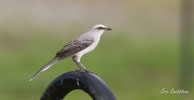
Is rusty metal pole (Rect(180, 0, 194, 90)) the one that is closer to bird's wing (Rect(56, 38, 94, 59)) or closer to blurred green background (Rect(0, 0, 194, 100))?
blurred green background (Rect(0, 0, 194, 100))

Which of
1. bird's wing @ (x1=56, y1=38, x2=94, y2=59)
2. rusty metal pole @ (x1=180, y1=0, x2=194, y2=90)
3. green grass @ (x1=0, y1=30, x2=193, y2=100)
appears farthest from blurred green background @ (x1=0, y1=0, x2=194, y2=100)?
bird's wing @ (x1=56, y1=38, x2=94, y2=59)

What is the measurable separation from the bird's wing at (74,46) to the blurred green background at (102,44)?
488cm

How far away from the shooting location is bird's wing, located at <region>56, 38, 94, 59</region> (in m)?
6.31

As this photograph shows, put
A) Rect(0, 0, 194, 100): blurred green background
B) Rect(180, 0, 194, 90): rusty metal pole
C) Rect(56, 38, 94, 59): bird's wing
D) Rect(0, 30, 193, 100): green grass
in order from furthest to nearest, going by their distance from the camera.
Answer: Rect(180, 0, 194, 90): rusty metal pole → Rect(0, 0, 194, 100): blurred green background → Rect(0, 30, 193, 100): green grass → Rect(56, 38, 94, 59): bird's wing

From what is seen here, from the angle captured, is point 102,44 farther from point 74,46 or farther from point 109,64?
point 74,46

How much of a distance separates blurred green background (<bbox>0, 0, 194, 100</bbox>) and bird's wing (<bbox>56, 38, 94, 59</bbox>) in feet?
16.0

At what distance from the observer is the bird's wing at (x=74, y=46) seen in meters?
6.31

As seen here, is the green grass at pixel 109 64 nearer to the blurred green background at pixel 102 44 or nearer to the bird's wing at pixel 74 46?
the blurred green background at pixel 102 44

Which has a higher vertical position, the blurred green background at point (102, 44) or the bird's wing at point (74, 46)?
the bird's wing at point (74, 46)

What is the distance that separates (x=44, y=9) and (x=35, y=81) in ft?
24.7

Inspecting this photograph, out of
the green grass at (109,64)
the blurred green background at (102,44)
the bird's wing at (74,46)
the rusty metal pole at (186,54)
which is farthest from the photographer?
the rusty metal pole at (186,54)

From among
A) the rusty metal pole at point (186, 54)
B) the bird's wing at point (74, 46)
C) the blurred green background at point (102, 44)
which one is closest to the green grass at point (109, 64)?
the blurred green background at point (102, 44)

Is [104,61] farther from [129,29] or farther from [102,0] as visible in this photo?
[102,0]

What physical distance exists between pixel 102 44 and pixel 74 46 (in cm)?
953
